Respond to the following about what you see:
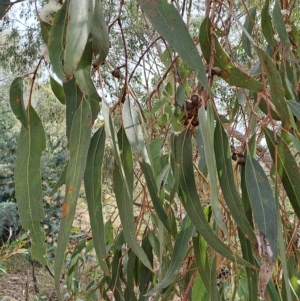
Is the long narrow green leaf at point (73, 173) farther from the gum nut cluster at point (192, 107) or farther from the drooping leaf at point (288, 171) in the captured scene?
the drooping leaf at point (288, 171)

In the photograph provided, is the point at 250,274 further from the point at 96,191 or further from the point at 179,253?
the point at 96,191

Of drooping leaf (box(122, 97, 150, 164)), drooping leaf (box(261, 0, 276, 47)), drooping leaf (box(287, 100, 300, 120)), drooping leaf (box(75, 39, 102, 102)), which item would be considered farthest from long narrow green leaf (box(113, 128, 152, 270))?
drooping leaf (box(261, 0, 276, 47))

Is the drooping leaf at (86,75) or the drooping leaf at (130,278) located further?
the drooping leaf at (130,278)

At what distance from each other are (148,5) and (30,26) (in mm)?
3920

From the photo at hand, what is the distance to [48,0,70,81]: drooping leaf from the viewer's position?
500 mm

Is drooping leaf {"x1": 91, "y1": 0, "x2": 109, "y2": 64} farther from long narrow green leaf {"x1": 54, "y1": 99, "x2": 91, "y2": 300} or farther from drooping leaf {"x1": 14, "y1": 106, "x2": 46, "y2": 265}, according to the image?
drooping leaf {"x1": 14, "y1": 106, "x2": 46, "y2": 265}

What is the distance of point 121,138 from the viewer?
0.64 m

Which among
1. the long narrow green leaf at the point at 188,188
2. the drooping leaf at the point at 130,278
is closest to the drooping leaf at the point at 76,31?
the long narrow green leaf at the point at 188,188

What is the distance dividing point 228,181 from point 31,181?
269mm

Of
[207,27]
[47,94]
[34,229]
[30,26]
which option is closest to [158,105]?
[207,27]

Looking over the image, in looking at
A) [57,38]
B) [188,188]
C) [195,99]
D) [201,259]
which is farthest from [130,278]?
[57,38]

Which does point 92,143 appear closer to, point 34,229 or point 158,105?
point 34,229

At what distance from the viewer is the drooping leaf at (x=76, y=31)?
0.41 metres

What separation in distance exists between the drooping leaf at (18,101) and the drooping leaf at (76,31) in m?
0.21
